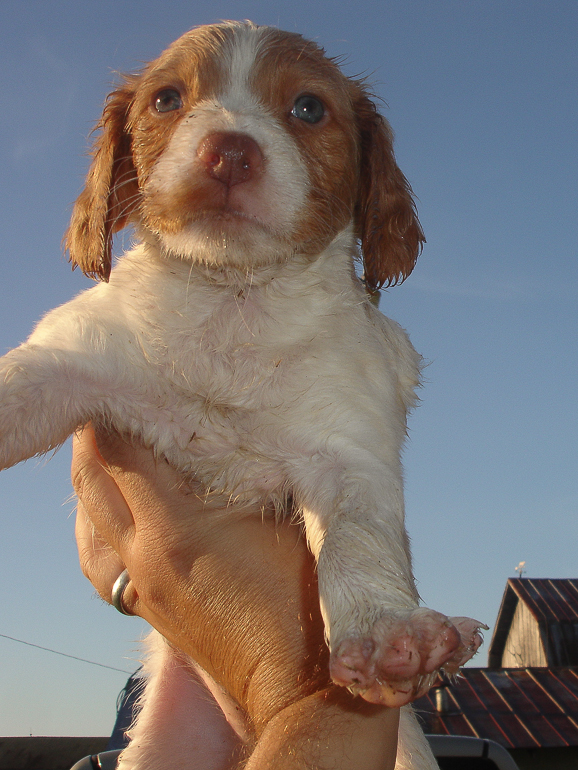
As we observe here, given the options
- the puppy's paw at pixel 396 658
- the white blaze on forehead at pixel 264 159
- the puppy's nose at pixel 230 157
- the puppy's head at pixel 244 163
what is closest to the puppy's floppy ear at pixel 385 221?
the puppy's head at pixel 244 163

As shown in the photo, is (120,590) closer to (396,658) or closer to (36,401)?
(36,401)

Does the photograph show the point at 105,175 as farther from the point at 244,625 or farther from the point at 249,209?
the point at 244,625

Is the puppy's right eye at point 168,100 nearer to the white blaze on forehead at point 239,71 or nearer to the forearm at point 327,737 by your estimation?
the white blaze on forehead at point 239,71

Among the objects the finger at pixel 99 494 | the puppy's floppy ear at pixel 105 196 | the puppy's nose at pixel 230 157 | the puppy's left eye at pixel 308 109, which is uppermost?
the puppy's left eye at pixel 308 109

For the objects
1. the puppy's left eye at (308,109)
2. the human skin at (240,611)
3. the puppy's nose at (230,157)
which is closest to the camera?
the human skin at (240,611)

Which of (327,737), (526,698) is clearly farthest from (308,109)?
(526,698)

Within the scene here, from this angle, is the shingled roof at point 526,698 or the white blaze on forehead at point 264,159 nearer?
the white blaze on forehead at point 264,159

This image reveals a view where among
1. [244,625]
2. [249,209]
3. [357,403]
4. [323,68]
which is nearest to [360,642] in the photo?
[244,625]
